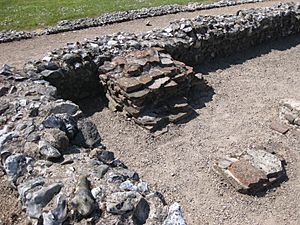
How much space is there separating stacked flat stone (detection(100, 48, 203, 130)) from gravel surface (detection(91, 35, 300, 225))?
14.6 inches

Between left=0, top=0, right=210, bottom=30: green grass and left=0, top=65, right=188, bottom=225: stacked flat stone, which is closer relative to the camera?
left=0, top=65, right=188, bottom=225: stacked flat stone

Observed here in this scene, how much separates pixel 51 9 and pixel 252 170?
14.2m

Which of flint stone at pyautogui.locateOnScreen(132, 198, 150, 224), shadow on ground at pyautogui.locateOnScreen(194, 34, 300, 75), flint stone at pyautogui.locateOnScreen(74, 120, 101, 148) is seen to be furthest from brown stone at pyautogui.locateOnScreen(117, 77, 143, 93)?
flint stone at pyautogui.locateOnScreen(132, 198, 150, 224)

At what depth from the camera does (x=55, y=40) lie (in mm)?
14422

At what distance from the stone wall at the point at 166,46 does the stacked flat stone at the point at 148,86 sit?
0.05 m

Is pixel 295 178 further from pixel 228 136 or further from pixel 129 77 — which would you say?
pixel 129 77

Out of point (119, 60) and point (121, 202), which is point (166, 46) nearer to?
point (119, 60)

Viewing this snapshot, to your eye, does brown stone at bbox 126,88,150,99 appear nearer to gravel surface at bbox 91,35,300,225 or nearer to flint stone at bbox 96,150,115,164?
gravel surface at bbox 91,35,300,225

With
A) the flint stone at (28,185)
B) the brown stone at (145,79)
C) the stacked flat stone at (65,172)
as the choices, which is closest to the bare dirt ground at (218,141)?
the flint stone at (28,185)

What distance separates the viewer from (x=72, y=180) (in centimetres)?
495

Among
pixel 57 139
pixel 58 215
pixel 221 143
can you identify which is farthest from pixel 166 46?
pixel 58 215

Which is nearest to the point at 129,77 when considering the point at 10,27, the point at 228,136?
the point at 228,136

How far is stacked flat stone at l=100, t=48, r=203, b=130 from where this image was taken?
9.38 meters

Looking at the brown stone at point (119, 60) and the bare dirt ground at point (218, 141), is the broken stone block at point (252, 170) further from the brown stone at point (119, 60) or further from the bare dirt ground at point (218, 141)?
the brown stone at point (119, 60)
